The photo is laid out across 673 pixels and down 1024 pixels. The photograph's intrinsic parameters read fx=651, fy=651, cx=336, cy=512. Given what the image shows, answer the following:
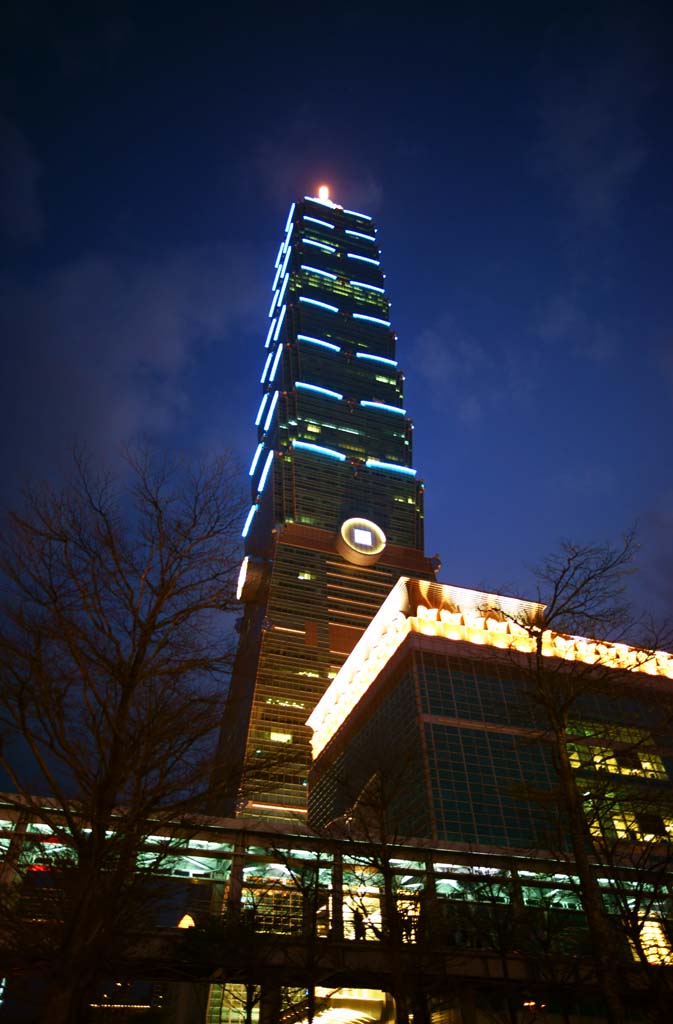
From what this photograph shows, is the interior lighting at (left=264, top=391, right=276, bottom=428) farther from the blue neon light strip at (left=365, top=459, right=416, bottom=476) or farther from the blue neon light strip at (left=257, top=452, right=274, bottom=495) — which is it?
the blue neon light strip at (left=365, top=459, right=416, bottom=476)

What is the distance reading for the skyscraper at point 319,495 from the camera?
121m

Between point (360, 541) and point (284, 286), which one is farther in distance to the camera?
point (284, 286)

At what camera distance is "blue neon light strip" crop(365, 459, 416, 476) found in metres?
159

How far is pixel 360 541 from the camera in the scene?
137m

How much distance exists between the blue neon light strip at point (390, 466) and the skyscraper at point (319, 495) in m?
0.29

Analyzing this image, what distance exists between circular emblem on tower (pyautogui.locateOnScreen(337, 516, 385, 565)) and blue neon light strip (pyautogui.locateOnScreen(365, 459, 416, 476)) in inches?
936

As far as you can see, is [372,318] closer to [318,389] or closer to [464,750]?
[318,389]

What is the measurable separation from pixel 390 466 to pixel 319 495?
22.7 metres

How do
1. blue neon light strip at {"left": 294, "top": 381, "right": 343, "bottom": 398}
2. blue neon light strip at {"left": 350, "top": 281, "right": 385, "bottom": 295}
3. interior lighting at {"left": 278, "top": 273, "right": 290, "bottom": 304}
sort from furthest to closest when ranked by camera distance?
blue neon light strip at {"left": 350, "top": 281, "right": 385, "bottom": 295}, interior lighting at {"left": 278, "top": 273, "right": 290, "bottom": 304}, blue neon light strip at {"left": 294, "top": 381, "right": 343, "bottom": 398}

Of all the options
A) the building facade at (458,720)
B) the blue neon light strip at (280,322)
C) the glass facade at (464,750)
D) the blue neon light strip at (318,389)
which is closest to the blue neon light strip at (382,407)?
the blue neon light strip at (318,389)

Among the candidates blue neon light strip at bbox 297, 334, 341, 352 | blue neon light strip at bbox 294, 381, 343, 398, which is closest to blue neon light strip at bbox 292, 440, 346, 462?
blue neon light strip at bbox 294, 381, 343, 398

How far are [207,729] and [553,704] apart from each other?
8973 millimetres

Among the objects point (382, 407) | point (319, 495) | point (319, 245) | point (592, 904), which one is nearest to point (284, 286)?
point (319, 245)

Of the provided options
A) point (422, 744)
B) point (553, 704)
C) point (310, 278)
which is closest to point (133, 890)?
point (553, 704)
